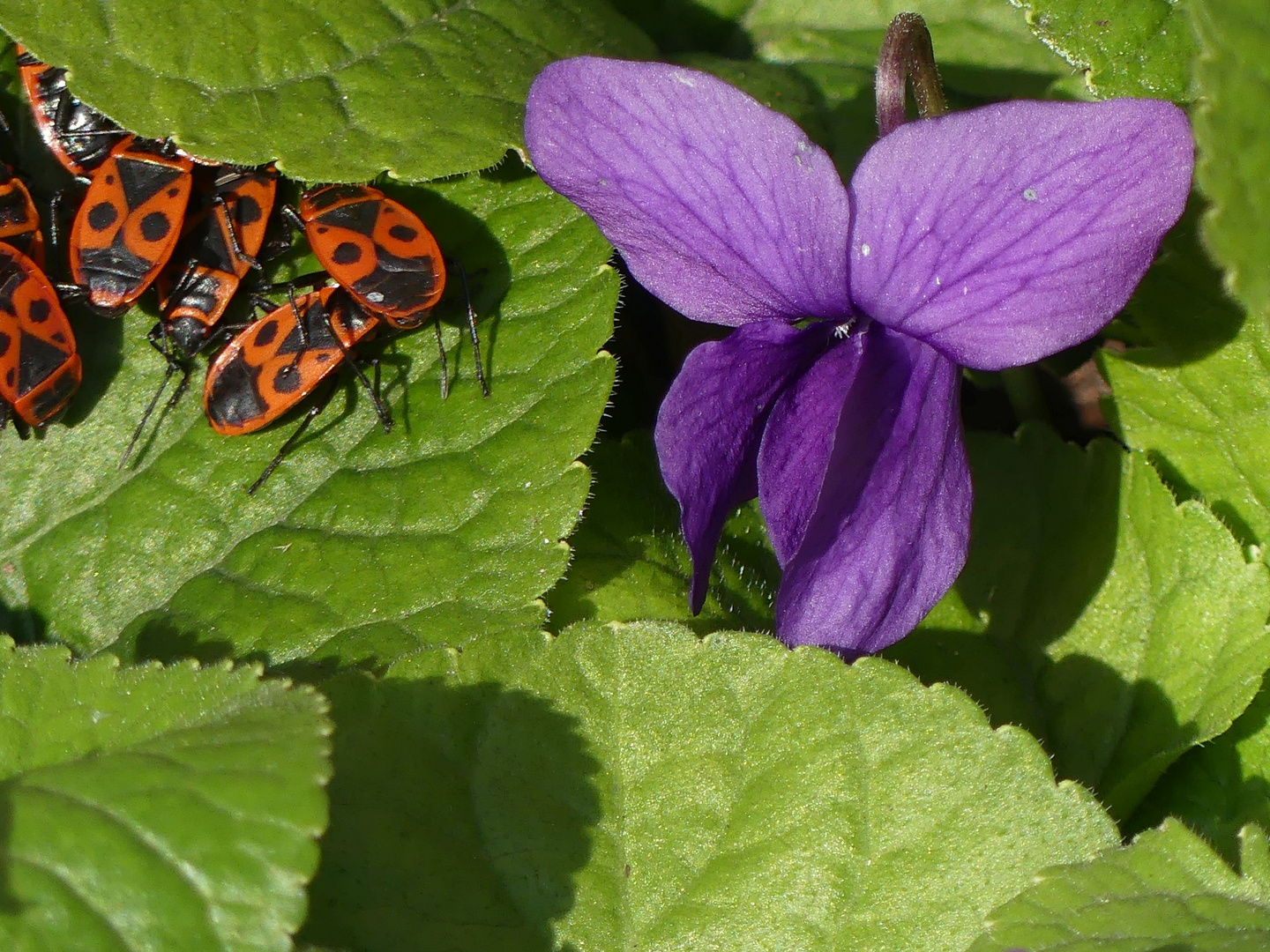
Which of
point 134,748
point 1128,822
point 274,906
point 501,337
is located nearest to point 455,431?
point 501,337

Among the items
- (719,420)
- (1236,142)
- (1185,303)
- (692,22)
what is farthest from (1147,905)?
(692,22)

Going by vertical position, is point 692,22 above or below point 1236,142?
below

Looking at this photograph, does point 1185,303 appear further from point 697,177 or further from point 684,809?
point 684,809

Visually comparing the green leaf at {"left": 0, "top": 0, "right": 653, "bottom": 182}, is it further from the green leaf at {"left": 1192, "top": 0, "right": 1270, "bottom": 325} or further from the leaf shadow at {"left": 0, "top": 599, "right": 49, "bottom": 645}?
the green leaf at {"left": 1192, "top": 0, "right": 1270, "bottom": 325}

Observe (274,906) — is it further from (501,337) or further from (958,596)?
(958,596)

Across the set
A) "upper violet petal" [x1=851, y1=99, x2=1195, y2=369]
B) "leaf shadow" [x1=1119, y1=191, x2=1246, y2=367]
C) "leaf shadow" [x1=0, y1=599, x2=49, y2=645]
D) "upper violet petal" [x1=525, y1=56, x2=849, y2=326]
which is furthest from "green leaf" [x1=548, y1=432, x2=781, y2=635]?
"leaf shadow" [x1=0, y1=599, x2=49, y2=645]

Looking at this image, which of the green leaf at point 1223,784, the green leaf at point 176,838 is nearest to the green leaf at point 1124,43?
the green leaf at point 1223,784

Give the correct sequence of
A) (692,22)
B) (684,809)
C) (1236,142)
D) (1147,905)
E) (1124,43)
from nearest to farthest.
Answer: (1236,142) < (1147,905) < (684,809) < (1124,43) < (692,22)
